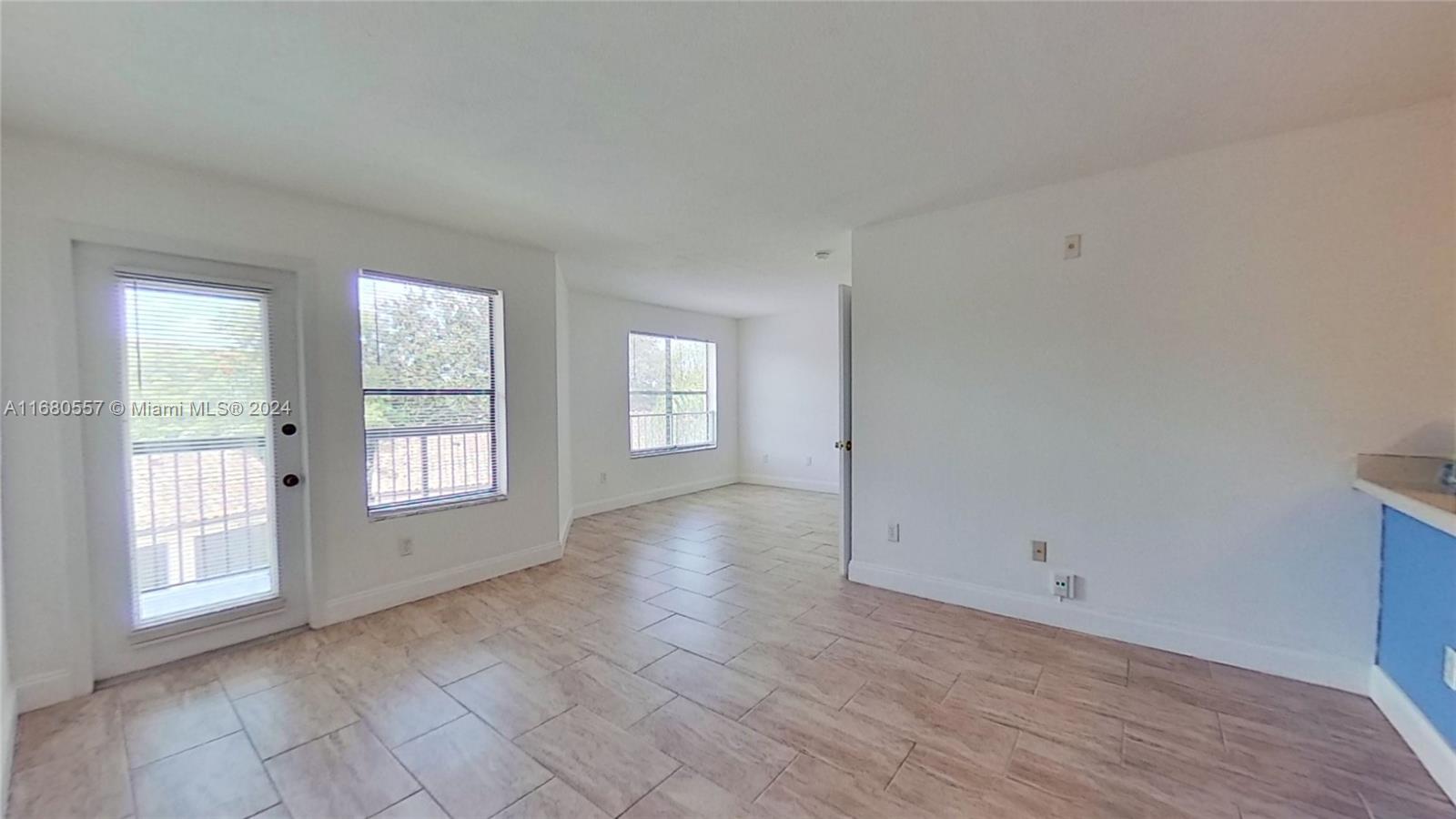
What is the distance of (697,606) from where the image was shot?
3.24 m

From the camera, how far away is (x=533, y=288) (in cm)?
397

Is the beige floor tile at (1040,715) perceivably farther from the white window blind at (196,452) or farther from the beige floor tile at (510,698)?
the white window blind at (196,452)

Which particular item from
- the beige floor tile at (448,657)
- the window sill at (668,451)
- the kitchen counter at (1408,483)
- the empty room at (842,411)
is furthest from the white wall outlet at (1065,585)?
the window sill at (668,451)

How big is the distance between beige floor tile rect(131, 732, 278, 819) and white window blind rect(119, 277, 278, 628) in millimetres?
1058

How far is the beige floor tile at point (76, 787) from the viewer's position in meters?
1.67

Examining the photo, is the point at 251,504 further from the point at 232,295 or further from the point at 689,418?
the point at 689,418

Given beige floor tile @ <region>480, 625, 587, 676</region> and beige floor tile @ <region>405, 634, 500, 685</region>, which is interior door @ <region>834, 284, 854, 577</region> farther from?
beige floor tile @ <region>405, 634, 500, 685</region>

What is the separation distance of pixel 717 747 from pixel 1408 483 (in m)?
2.86

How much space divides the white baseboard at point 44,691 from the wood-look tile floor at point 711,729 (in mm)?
71

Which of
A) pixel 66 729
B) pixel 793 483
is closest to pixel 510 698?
pixel 66 729

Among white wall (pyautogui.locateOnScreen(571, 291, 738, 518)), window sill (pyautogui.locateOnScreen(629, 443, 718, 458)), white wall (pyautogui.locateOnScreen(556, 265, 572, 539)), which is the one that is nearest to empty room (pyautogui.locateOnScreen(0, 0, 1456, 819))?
white wall (pyautogui.locateOnScreen(556, 265, 572, 539))

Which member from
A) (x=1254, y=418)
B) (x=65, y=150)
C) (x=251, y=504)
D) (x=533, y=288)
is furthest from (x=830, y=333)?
(x=65, y=150)

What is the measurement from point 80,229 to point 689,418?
5414 mm

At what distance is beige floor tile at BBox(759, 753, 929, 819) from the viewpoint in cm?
163
